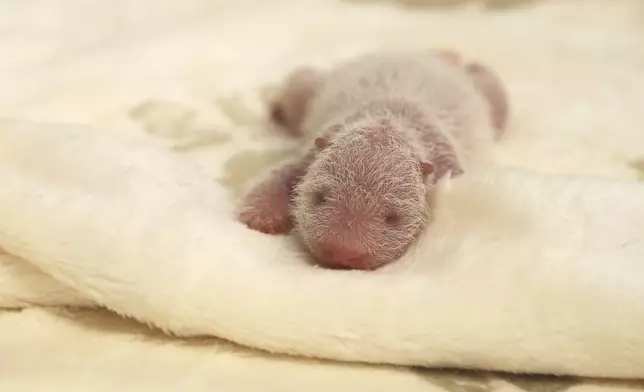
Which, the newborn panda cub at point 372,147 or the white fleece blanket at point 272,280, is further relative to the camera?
the newborn panda cub at point 372,147

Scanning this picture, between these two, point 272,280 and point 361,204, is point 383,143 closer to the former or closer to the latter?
point 361,204

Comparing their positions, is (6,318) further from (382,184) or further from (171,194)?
(382,184)

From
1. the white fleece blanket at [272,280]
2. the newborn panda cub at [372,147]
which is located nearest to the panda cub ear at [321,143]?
the newborn panda cub at [372,147]

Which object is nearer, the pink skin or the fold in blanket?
the fold in blanket

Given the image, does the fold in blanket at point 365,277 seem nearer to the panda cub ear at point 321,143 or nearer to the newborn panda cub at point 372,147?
the newborn panda cub at point 372,147

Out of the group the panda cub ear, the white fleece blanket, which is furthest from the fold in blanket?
the panda cub ear

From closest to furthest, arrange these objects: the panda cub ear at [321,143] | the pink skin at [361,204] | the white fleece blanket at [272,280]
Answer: the white fleece blanket at [272,280], the pink skin at [361,204], the panda cub ear at [321,143]

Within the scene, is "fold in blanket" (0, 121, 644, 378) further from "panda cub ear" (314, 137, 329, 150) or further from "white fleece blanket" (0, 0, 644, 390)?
"panda cub ear" (314, 137, 329, 150)
